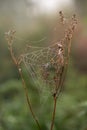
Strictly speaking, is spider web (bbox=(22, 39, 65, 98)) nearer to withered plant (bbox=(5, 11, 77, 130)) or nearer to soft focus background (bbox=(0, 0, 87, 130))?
withered plant (bbox=(5, 11, 77, 130))

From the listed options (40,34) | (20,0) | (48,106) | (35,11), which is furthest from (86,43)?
(20,0)

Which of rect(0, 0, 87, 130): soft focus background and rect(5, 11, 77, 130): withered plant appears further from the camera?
rect(0, 0, 87, 130): soft focus background

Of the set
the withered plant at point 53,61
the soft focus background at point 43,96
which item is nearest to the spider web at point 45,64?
the withered plant at point 53,61

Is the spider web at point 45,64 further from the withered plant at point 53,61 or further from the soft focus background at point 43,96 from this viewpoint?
A: the soft focus background at point 43,96

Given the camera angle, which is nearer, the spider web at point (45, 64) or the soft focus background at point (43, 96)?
the spider web at point (45, 64)

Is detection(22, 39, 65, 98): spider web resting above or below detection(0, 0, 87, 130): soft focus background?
above

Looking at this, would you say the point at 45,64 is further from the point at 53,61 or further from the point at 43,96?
the point at 43,96

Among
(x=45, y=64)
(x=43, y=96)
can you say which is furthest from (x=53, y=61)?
(x=43, y=96)

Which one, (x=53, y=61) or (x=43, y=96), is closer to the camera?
(x=53, y=61)

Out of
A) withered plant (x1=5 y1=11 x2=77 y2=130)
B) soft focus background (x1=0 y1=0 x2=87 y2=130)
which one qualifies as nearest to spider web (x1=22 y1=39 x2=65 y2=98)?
withered plant (x1=5 y1=11 x2=77 y2=130)

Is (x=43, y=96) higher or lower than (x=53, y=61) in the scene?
lower

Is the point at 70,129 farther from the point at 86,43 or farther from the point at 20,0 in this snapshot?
the point at 20,0
